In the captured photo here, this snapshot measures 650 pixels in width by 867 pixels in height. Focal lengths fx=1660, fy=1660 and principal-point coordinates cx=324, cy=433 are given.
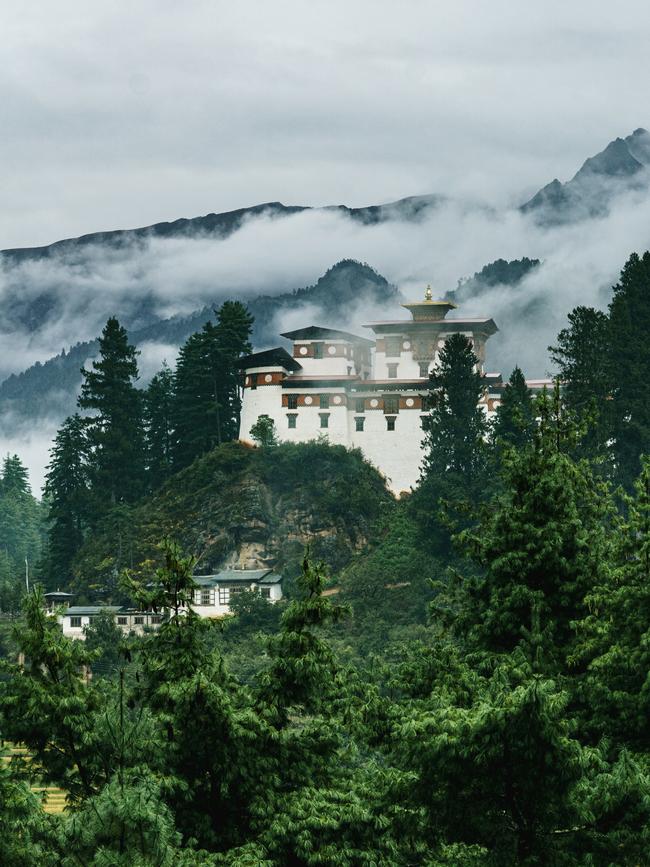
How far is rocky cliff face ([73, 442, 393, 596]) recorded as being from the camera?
280ft

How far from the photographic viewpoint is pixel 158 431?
9369 centimetres

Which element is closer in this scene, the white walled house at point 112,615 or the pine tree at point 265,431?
the white walled house at point 112,615

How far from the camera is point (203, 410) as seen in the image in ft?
296

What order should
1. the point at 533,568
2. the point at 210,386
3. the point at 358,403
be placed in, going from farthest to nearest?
the point at 210,386
the point at 358,403
the point at 533,568

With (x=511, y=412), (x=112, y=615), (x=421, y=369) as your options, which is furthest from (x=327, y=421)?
(x=112, y=615)

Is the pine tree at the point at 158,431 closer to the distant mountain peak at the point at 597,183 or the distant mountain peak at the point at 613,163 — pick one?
the distant mountain peak at the point at 597,183

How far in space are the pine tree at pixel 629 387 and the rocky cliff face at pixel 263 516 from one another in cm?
1386

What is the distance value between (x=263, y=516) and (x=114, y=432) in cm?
1044

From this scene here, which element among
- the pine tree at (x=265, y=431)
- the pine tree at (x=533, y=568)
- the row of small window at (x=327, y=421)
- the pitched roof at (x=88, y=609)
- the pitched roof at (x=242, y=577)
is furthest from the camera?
the pine tree at (x=265, y=431)

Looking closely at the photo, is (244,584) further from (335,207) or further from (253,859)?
(335,207)

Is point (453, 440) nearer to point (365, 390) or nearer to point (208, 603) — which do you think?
point (365, 390)

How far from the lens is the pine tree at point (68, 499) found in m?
91.8

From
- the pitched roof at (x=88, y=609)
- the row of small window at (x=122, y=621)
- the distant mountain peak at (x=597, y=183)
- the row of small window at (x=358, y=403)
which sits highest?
the distant mountain peak at (x=597, y=183)

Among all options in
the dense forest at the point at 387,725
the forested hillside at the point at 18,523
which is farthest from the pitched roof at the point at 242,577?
the dense forest at the point at 387,725
